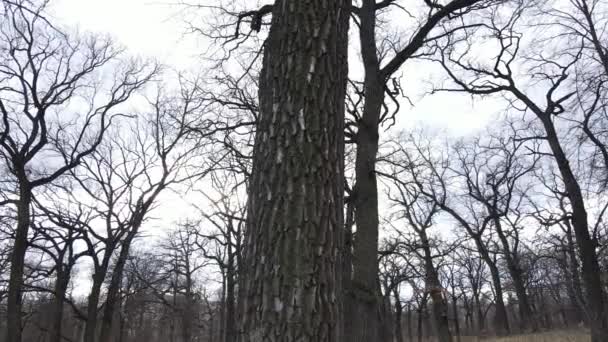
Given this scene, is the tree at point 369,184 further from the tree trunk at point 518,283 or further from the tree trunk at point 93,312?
the tree trunk at point 518,283

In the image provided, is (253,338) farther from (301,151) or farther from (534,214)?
(534,214)

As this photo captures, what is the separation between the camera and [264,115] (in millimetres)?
2168

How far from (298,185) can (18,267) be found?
43.7 ft

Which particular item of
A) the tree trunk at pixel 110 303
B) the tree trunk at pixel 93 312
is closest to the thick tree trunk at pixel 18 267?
the tree trunk at pixel 93 312

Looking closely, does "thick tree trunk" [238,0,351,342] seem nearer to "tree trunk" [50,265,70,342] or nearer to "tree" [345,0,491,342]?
"tree" [345,0,491,342]

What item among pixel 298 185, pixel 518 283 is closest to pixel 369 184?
pixel 298 185

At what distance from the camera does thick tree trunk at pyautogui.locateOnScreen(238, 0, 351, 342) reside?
5.74 ft

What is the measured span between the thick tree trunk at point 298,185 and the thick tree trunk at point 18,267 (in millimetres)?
12998

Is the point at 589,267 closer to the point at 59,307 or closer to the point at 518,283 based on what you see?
the point at 518,283

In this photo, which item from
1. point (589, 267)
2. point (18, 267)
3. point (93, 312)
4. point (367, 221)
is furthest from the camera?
point (93, 312)

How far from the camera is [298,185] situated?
1.92 meters

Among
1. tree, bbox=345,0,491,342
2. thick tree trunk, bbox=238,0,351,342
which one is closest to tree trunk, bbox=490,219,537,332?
tree, bbox=345,0,491,342

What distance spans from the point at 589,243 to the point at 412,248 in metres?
4.29

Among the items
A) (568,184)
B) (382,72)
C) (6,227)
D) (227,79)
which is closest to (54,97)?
(6,227)
